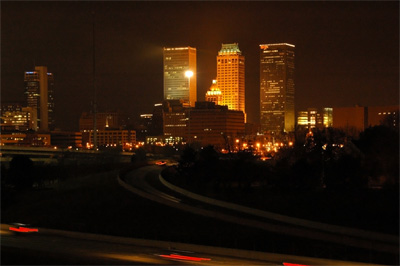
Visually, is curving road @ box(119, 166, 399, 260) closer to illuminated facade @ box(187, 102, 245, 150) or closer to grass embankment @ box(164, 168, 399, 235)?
grass embankment @ box(164, 168, 399, 235)

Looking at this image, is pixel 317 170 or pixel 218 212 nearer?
pixel 218 212

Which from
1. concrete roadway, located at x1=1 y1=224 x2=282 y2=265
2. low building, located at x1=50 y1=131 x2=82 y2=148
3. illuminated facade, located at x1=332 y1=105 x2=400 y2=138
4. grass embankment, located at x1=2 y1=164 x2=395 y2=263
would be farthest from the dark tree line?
low building, located at x1=50 y1=131 x2=82 y2=148

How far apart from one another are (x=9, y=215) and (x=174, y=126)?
150 metres

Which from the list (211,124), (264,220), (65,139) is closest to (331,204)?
(264,220)

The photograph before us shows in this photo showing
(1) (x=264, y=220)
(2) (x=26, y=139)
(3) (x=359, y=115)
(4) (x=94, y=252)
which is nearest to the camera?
(4) (x=94, y=252)

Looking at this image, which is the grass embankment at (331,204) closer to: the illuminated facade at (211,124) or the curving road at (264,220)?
the curving road at (264,220)

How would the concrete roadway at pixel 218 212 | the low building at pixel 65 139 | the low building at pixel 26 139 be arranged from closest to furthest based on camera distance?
1. the concrete roadway at pixel 218 212
2. the low building at pixel 26 139
3. the low building at pixel 65 139

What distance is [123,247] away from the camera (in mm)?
24812

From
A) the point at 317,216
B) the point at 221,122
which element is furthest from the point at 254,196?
the point at 221,122

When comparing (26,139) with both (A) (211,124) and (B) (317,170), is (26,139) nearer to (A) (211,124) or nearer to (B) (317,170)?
(A) (211,124)

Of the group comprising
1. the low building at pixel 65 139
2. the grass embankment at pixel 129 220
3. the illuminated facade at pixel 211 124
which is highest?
the illuminated facade at pixel 211 124

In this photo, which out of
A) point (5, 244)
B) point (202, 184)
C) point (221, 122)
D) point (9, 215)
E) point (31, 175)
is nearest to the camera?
point (5, 244)

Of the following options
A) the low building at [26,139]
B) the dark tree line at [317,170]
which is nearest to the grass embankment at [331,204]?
the dark tree line at [317,170]

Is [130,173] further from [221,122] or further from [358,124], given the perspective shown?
[221,122]
